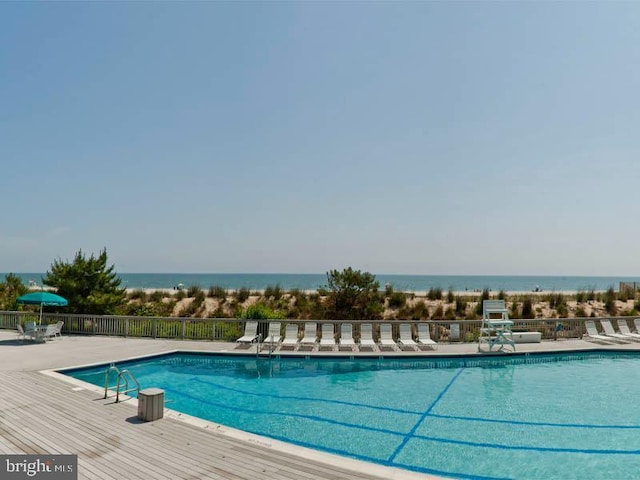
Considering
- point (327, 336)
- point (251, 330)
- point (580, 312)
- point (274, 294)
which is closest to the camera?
point (327, 336)

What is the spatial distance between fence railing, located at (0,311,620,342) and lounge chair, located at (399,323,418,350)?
0.23 meters

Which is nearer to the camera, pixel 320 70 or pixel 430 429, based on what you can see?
pixel 430 429

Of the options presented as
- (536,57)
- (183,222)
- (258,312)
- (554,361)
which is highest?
(536,57)

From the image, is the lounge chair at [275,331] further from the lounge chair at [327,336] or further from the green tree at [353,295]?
the green tree at [353,295]

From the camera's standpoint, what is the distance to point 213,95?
13.9m

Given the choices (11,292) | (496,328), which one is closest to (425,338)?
(496,328)

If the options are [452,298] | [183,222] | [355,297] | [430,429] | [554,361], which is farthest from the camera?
[183,222]

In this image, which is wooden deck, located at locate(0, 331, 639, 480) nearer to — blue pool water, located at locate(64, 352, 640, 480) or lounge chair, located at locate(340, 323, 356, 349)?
blue pool water, located at locate(64, 352, 640, 480)

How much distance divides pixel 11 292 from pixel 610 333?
26.0 metres

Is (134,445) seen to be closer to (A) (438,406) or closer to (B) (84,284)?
(A) (438,406)

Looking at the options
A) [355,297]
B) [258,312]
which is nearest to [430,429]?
[258,312]

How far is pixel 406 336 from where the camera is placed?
12.4 metres

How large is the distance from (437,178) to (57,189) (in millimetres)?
17028

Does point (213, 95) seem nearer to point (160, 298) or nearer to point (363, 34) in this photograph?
point (363, 34)
